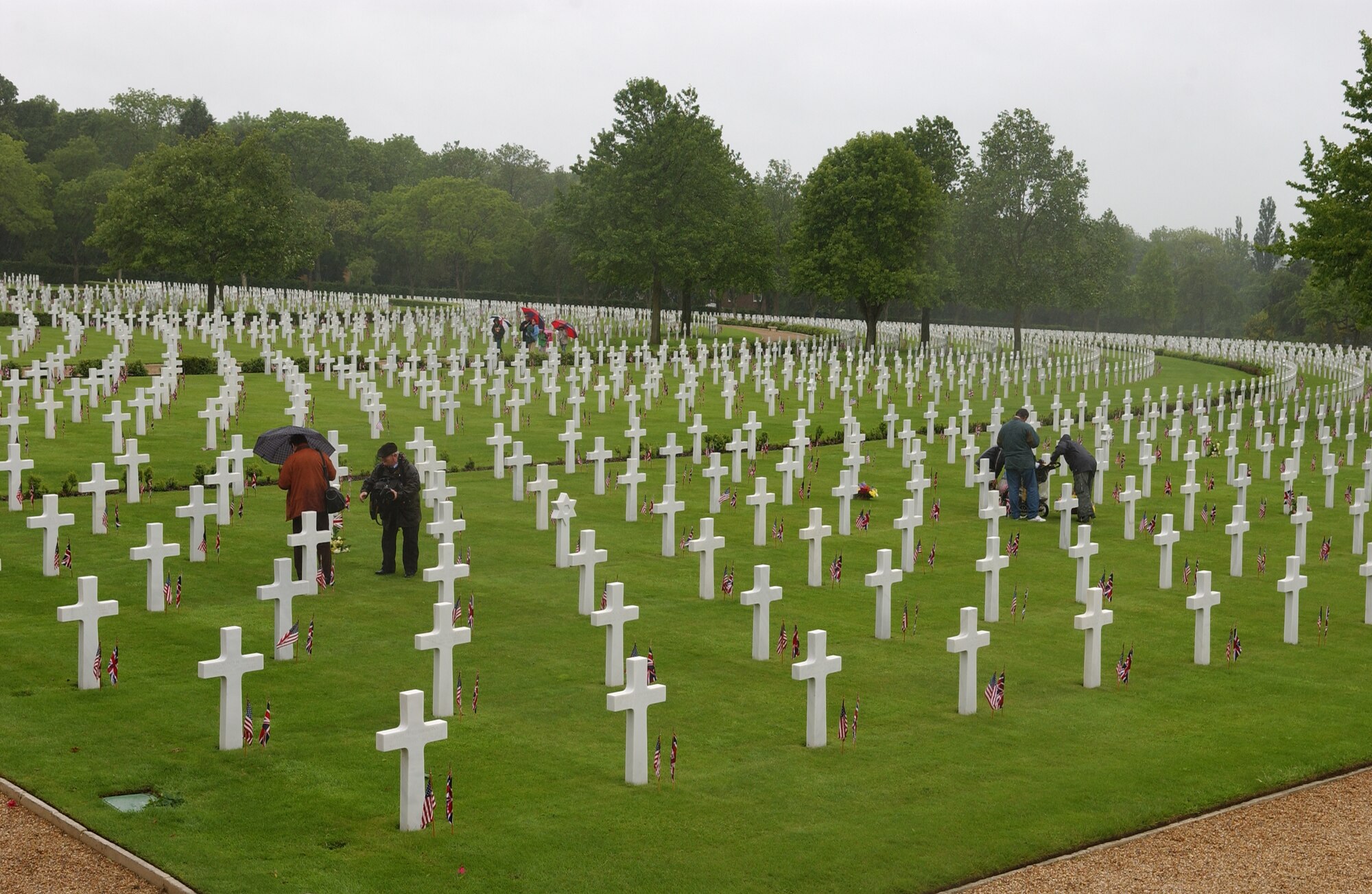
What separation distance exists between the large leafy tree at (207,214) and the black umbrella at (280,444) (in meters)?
37.1

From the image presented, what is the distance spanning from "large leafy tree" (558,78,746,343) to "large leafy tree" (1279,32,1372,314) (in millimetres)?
25426

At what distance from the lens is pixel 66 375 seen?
102ft

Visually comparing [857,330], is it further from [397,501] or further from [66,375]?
[397,501]

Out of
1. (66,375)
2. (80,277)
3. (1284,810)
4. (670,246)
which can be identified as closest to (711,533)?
(1284,810)

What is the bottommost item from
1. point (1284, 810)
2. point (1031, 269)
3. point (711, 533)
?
point (1284, 810)

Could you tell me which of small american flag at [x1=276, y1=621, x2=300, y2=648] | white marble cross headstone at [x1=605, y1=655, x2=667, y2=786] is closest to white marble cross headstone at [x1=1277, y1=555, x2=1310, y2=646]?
white marble cross headstone at [x1=605, y1=655, x2=667, y2=786]

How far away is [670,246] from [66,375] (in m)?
26.9

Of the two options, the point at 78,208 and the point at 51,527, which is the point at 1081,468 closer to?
the point at 51,527

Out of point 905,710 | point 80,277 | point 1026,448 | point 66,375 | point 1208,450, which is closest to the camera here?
point 905,710

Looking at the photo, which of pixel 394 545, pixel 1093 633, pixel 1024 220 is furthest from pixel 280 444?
pixel 1024 220

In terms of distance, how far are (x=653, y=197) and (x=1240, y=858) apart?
48.0m

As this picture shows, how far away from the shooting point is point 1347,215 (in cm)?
3142

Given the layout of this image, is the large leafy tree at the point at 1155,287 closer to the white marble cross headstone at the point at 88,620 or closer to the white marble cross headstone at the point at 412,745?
the white marble cross headstone at the point at 88,620

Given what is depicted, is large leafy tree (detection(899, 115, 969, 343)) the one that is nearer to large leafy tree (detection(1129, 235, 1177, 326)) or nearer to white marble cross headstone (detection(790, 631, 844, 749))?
large leafy tree (detection(1129, 235, 1177, 326))
